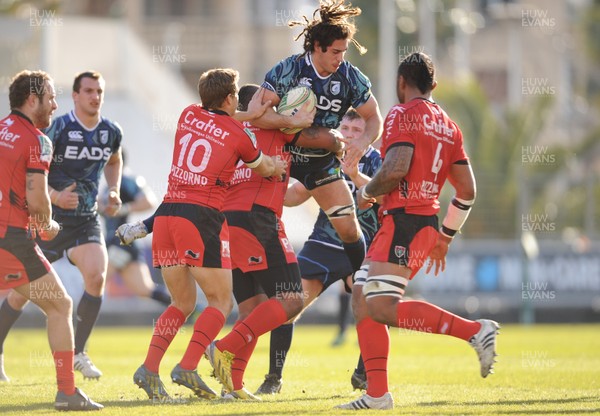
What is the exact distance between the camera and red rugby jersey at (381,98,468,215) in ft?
27.8

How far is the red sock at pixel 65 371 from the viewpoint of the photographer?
8414 mm

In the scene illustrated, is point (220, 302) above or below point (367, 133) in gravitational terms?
below

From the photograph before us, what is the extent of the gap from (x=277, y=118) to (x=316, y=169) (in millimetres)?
711

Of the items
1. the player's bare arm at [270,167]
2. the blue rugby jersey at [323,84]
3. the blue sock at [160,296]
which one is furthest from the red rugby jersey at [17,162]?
the blue sock at [160,296]

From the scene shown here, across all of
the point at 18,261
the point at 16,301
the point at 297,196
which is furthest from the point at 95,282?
the point at 18,261

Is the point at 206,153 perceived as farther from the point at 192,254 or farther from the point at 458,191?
the point at 458,191

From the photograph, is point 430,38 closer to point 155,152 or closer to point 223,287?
point 155,152

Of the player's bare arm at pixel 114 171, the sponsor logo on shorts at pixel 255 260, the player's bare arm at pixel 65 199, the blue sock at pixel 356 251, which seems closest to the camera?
the sponsor logo on shorts at pixel 255 260

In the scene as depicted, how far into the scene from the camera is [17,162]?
8.32 m

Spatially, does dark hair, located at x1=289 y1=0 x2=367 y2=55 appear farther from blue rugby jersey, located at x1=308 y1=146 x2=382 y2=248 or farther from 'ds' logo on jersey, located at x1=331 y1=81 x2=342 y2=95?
blue rugby jersey, located at x1=308 y1=146 x2=382 y2=248

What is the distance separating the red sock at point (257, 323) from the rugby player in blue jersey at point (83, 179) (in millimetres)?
2594

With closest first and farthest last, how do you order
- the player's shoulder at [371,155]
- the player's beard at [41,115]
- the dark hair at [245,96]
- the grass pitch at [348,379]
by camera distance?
the player's beard at [41,115] < the grass pitch at [348,379] < the dark hair at [245,96] < the player's shoulder at [371,155]

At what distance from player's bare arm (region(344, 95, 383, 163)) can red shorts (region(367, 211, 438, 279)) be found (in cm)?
115

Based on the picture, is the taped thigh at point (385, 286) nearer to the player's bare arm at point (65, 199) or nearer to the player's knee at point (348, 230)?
the player's knee at point (348, 230)
